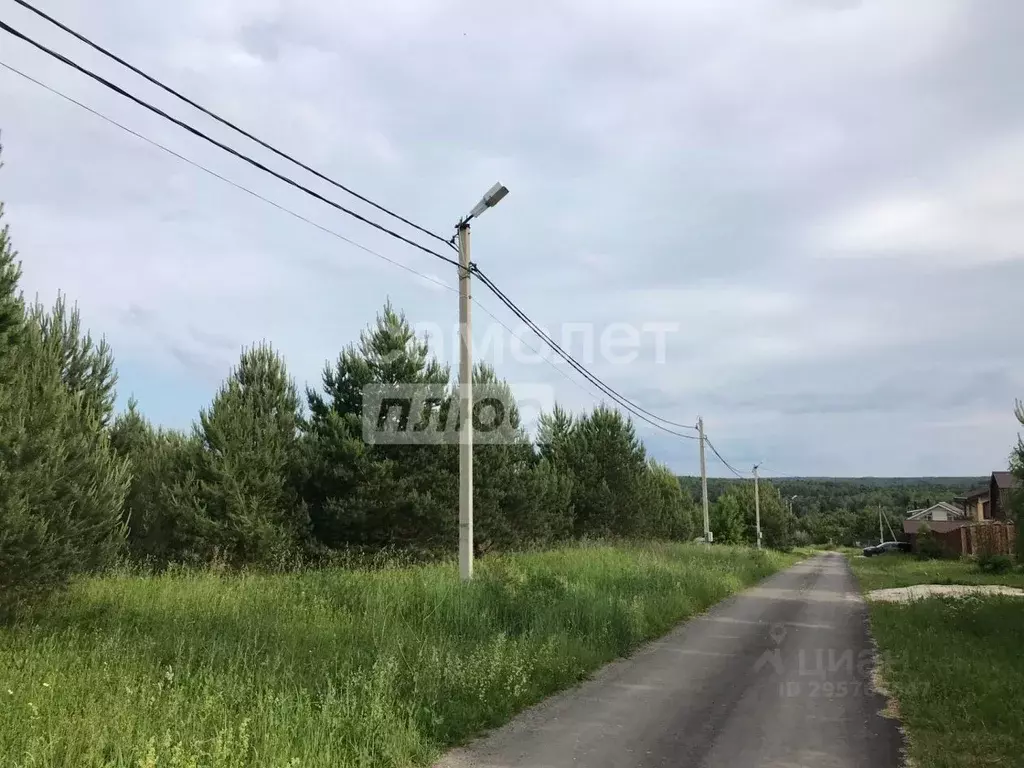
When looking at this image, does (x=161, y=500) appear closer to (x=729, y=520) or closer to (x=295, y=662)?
(x=295, y=662)

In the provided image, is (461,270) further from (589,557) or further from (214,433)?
(214,433)

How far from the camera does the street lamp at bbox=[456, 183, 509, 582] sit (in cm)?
1055

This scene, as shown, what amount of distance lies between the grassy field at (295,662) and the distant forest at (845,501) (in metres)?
61.2

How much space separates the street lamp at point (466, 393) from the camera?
34.6 ft

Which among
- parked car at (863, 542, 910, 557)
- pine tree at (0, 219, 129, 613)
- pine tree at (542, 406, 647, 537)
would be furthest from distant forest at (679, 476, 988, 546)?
pine tree at (0, 219, 129, 613)

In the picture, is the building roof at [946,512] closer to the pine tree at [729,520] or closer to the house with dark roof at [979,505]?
the house with dark roof at [979,505]

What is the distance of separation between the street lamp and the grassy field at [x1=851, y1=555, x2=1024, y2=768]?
19.6 feet

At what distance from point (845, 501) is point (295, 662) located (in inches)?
6900

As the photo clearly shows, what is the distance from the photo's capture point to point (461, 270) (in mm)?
11641

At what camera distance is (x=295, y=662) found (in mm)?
6871

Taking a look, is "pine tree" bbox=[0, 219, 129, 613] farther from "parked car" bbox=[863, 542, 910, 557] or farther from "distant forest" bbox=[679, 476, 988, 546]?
"parked car" bbox=[863, 542, 910, 557]

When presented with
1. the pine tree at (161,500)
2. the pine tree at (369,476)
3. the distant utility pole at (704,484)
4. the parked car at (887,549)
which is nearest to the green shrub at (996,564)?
the distant utility pole at (704,484)

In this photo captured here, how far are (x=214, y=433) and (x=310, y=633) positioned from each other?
13.6 meters

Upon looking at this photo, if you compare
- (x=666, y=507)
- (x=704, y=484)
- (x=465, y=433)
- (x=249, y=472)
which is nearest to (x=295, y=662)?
(x=465, y=433)
